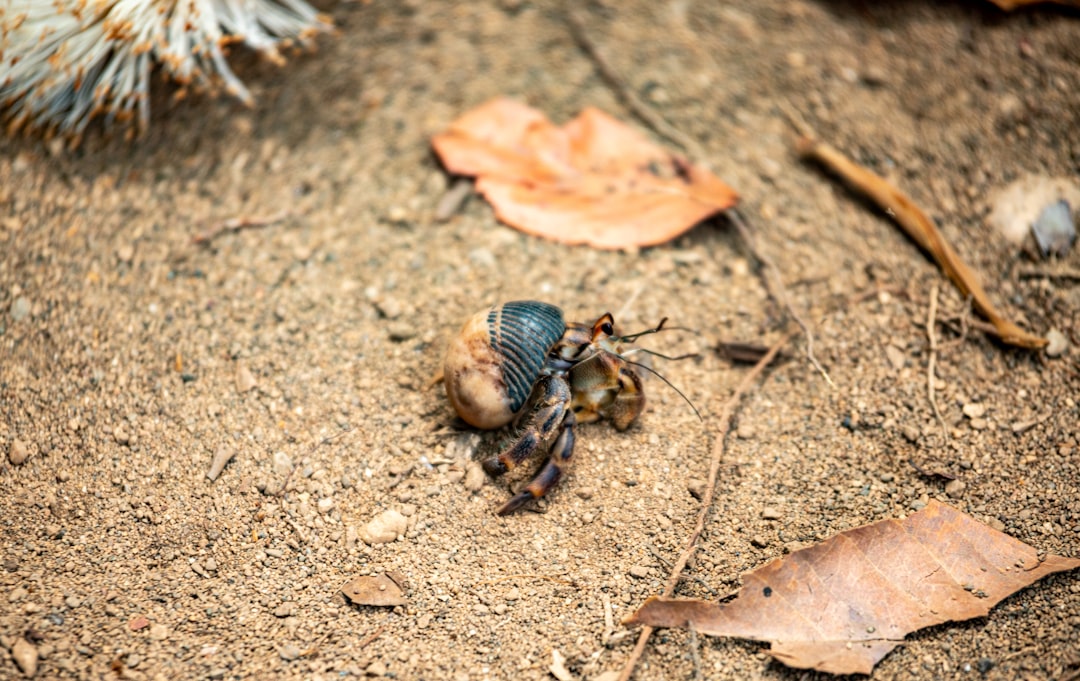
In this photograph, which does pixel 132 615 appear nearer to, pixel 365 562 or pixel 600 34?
pixel 365 562

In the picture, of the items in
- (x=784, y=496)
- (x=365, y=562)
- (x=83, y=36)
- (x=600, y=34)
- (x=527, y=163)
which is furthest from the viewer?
(x=600, y=34)

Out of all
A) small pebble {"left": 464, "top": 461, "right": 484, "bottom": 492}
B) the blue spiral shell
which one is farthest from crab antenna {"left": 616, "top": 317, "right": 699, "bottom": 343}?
small pebble {"left": 464, "top": 461, "right": 484, "bottom": 492}

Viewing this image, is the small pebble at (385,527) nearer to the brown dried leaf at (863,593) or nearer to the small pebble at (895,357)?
the brown dried leaf at (863,593)

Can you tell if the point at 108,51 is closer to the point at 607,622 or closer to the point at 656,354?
the point at 656,354

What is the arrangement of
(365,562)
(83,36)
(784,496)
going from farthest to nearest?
(83,36), (784,496), (365,562)

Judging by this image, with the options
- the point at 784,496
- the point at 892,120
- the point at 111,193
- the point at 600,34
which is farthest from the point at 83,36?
the point at 892,120

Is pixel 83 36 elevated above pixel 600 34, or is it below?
above
